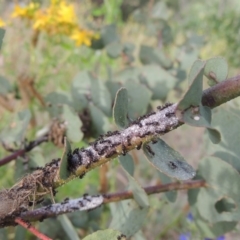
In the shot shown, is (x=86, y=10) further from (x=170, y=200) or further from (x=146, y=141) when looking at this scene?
(x=146, y=141)

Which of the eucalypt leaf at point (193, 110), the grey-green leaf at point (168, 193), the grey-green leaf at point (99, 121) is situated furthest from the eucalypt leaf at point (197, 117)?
the grey-green leaf at point (99, 121)

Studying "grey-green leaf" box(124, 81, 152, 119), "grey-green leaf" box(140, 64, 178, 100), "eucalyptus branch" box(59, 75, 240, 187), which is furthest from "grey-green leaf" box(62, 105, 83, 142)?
"eucalyptus branch" box(59, 75, 240, 187)

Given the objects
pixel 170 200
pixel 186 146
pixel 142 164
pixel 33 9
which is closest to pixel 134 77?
pixel 170 200

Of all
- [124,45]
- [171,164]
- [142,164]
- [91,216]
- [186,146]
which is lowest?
[186,146]

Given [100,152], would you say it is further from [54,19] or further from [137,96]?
[54,19]

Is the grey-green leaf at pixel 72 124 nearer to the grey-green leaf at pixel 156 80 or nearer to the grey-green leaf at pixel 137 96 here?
the grey-green leaf at pixel 137 96
